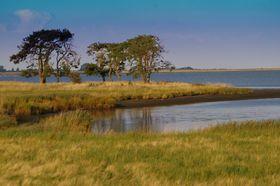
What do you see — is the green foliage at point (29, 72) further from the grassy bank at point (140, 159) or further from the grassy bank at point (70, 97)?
the grassy bank at point (140, 159)

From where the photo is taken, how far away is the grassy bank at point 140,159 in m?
10.7

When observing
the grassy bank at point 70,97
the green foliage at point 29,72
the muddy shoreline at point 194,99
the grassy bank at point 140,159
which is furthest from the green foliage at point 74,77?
the grassy bank at point 140,159

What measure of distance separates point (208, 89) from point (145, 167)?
51.8m

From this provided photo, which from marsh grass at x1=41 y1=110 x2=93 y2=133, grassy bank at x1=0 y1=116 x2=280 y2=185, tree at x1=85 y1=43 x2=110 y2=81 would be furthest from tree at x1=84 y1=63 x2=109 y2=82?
grassy bank at x1=0 y1=116 x2=280 y2=185

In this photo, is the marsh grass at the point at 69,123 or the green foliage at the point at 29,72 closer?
the marsh grass at the point at 69,123

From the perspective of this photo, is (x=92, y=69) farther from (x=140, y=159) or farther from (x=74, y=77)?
(x=140, y=159)

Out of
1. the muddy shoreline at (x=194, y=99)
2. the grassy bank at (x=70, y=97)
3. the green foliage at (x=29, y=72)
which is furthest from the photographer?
the green foliage at (x=29, y=72)

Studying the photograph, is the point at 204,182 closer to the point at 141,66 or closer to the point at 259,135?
the point at 259,135

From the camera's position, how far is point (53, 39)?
2960 inches

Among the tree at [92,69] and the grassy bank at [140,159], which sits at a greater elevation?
the tree at [92,69]

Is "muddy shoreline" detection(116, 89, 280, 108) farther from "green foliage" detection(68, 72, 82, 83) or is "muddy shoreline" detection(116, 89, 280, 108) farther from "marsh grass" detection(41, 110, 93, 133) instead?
"green foliage" detection(68, 72, 82, 83)

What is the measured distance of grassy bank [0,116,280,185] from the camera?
35.2 ft

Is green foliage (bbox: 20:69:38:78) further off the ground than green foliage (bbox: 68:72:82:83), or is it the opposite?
green foliage (bbox: 20:69:38:78)

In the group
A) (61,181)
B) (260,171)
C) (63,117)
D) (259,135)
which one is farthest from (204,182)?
(63,117)
